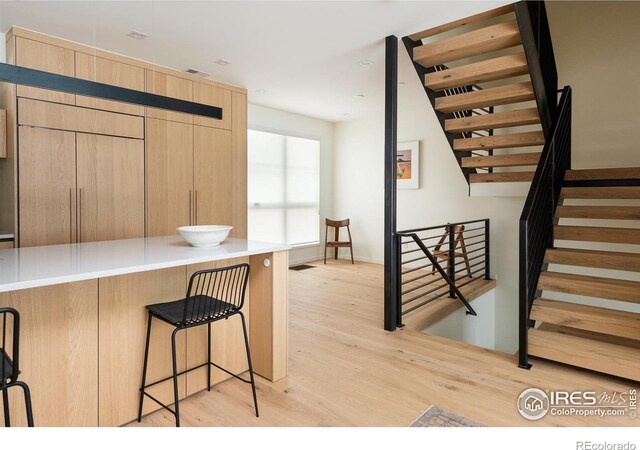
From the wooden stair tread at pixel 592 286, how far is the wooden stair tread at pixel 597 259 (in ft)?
0.37

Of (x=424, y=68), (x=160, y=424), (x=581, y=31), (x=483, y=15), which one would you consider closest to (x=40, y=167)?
(x=160, y=424)

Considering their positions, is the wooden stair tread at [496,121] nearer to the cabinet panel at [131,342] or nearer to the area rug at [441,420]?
the area rug at [441,420]

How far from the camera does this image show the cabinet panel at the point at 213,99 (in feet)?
14.5

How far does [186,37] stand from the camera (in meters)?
3.44

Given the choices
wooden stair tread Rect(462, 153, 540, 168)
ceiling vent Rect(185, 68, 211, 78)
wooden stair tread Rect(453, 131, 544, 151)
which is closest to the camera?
wooden stair tread Rect(453, 131, 544, 151)

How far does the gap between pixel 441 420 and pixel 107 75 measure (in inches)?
154

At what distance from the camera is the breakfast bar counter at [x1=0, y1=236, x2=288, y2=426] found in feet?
5.73

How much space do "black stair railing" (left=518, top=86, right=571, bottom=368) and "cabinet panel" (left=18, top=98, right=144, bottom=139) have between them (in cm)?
353

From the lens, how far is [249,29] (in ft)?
10.8

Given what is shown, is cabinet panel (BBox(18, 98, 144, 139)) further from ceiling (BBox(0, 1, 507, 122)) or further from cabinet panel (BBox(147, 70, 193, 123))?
ceiling (BBox(0, 1, 507, 122))

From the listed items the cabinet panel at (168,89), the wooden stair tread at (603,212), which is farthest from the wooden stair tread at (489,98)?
the cabinet panel at (168,89)

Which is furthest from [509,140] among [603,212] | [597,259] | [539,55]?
[597,259]

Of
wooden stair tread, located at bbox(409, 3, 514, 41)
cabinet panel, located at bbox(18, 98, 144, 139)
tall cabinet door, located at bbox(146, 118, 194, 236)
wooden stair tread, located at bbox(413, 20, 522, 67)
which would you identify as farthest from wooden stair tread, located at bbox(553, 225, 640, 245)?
cabinet panel, located at bbox(18, 98, 144, 139)
